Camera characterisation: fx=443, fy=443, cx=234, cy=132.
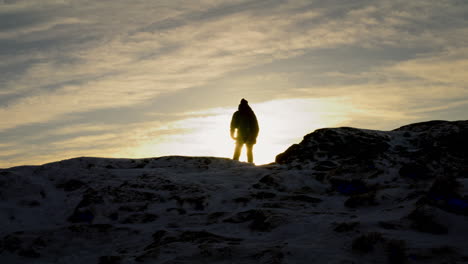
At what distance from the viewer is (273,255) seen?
7426 mm

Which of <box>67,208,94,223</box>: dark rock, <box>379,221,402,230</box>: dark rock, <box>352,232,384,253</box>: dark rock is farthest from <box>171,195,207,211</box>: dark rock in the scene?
<box>352,232,384,253</box>: dark rock

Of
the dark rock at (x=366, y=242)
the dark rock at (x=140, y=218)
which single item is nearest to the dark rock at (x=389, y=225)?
the dark rock at (x=366, y=242)

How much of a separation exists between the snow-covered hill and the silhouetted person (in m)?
2.29

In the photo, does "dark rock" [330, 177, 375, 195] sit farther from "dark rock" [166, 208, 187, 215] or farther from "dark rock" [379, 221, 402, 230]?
"dark rock" [166, 208, 187, 215]

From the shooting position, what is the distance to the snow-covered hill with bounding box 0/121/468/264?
7777 mm

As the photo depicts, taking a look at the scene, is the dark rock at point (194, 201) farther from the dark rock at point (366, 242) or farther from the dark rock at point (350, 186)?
the dark rock at point (366, 242)

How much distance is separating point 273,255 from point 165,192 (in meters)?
5.71

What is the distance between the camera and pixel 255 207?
11.0m

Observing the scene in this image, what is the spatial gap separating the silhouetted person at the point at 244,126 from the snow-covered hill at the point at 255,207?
2287mm

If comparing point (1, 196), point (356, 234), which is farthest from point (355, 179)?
point (1, 196)

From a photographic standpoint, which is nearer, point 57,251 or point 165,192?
point 57,251

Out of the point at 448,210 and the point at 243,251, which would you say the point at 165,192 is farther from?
the point at 448,210

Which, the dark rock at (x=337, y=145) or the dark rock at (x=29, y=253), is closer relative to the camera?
the dark rock at (x=29, y=253)

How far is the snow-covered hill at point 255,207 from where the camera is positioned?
25.5 feet
